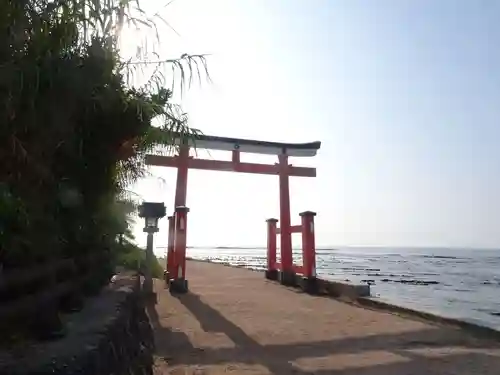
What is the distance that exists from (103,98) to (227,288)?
761cm

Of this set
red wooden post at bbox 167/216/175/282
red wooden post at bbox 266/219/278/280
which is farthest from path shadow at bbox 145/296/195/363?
red wooden post at bbox 266/219/278/280

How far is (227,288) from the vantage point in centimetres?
934

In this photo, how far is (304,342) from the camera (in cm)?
467

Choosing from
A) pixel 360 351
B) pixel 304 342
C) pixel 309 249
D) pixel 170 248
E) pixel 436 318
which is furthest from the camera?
pixel 170 248

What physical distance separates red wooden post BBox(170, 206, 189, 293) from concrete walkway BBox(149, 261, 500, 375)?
→ 1.05 m

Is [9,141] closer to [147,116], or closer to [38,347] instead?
[38,347]

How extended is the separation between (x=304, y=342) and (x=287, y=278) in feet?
18.3

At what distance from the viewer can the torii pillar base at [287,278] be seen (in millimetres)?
10052

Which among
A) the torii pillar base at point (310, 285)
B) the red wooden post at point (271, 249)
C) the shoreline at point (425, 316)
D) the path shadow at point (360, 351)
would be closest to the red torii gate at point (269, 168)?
the red wooden post at point (271, 249)

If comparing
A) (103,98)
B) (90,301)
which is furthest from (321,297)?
(103,98)

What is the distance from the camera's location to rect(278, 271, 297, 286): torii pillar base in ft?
33.0

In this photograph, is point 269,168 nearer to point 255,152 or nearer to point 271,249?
point 255,152

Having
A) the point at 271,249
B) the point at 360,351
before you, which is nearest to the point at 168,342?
the point at 360,351

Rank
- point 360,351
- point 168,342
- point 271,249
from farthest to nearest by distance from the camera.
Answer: point 271,249 < point 168,342 < point 360,351
